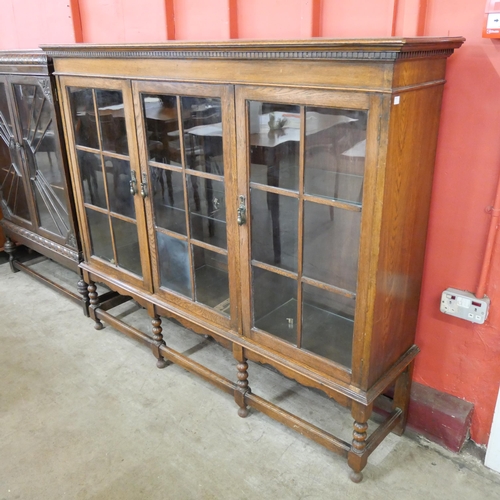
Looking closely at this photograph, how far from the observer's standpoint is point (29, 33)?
304 centimetres

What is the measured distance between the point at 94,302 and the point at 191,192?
1150 millimetres

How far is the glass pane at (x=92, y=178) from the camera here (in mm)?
2324

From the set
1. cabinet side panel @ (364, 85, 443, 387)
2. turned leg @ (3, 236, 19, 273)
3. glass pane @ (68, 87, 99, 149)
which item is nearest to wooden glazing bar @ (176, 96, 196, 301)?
glass pane @ (68, 87, 99, 149)

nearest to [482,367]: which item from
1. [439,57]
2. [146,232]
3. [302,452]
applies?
[302,452]

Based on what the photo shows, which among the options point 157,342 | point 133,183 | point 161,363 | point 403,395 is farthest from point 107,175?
point 403,395

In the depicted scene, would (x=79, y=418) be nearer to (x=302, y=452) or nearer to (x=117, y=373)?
(x=117, y=373)

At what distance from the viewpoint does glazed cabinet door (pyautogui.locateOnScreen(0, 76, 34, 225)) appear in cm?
277

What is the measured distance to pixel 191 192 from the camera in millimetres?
1926

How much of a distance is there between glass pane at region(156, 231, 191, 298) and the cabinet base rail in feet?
1.21

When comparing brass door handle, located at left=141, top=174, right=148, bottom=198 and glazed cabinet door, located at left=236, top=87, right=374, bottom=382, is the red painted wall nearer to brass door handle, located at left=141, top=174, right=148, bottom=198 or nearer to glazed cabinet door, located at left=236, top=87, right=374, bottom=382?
glazed cabinet door, located at left=236, top=87, right=374, bottom=382

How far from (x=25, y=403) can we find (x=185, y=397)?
0.73 m

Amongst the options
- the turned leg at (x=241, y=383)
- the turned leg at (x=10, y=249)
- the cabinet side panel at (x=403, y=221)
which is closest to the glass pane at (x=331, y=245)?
the cabinet side panel at (x=403, y=221)

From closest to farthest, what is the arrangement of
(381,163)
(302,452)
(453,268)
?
(381,163) → (453,268) → (302,452)

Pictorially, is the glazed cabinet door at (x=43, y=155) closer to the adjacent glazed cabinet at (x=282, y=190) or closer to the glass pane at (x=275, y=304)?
the adjacent glazed cabinet at (x=282, y=190)
